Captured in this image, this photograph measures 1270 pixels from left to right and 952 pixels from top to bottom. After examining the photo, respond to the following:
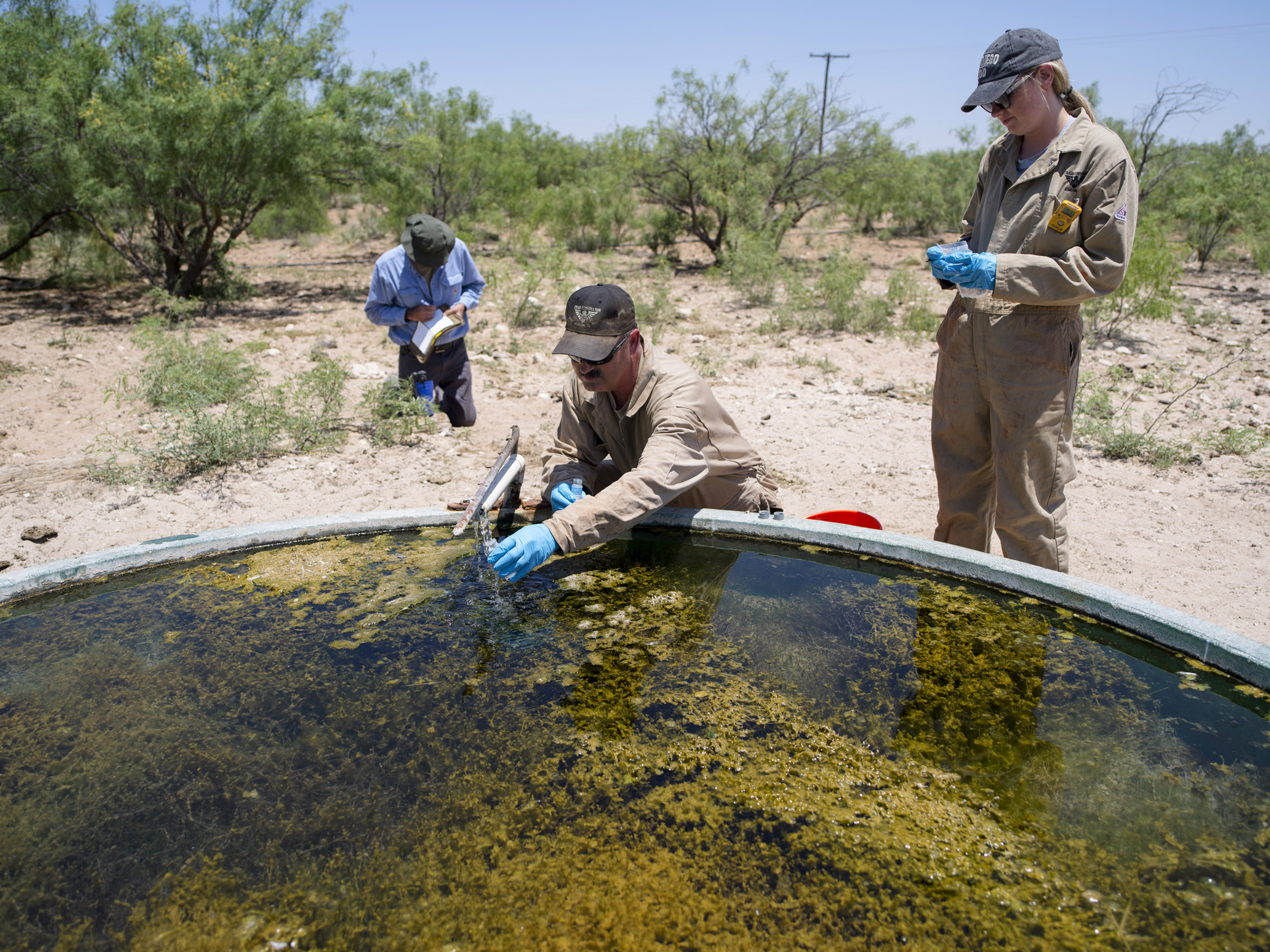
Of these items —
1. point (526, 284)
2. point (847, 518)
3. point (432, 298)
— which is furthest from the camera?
point (526, 284)

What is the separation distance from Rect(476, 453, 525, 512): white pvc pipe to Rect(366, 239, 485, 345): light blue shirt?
2454mm

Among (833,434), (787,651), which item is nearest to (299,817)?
(787,651)

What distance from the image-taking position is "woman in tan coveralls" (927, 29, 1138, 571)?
86.2 inches

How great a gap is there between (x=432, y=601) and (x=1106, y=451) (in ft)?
12.9

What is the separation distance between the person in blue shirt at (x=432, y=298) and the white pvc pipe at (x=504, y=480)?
2.42m

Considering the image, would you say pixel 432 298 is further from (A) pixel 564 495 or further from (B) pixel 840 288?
(B) pixel 840 288

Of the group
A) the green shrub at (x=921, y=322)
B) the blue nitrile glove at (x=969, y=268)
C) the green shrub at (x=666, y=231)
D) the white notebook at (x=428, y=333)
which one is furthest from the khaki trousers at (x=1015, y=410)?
the green shrub at (x=666, y=231)

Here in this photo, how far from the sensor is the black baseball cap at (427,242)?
15.0ft

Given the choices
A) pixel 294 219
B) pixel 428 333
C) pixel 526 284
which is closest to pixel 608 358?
pixel 428 333

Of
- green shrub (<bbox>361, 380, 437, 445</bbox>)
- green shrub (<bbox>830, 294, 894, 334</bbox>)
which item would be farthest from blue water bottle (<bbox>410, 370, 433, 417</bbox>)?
green shrub (<bbox>830, 294, 894, 334</bbox>)

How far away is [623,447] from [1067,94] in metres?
1.59

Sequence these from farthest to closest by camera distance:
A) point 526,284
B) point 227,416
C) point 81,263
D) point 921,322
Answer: point 81,263 < point 526,284 < point 921,322 < point 227,416

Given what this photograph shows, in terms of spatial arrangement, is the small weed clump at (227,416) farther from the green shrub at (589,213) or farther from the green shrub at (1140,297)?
the green shrub at (589,213)

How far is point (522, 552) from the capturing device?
2.02m
